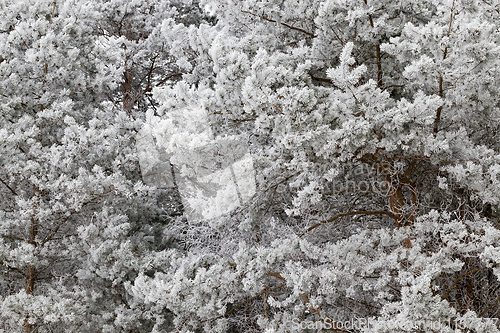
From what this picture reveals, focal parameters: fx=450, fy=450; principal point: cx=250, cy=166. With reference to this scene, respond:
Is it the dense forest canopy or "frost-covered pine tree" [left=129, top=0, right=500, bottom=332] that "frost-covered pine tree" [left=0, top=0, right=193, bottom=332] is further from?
"frost-covered pine tree" [left=129, top=0, right=500, bottom=332]

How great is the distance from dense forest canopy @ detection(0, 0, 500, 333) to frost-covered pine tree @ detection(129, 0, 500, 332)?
1.1 inches

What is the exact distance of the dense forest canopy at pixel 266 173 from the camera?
4375 millimetres

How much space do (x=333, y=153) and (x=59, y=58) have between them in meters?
4.48

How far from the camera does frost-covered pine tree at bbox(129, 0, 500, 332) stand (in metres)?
4.26

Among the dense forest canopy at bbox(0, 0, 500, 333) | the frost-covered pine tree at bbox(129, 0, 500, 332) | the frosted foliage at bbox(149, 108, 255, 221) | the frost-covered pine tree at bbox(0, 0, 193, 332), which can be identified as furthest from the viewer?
the frost-covered pine tree at bbox(0, 0, 193, 332)

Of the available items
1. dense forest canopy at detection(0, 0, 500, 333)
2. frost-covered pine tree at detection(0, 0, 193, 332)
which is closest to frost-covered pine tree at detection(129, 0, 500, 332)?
dense forest canopy at detection(0, 0, 500, 333)

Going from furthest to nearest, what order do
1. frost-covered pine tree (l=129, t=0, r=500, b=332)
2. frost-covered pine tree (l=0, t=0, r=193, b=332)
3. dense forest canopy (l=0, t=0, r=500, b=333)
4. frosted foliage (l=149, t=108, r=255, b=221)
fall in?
frost-covered pine tree (l=0, t=0, r=193, b=332) < frosted foliage (l=149, t=108, r=255, b=221) < dense forest canopy (l=0, t=0, r=500, b=333) < frost-covered pine tree (l=129, t=0, r=500, b=332)

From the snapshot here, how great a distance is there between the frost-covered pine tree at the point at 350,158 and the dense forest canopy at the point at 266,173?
0.03m

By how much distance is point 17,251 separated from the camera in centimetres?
551

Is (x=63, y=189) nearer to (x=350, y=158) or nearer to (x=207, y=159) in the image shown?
(x=207, y=159)

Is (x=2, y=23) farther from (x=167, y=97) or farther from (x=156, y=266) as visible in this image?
(x=156, y=266)

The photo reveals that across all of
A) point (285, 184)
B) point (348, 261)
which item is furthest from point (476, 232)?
point (285, 184)

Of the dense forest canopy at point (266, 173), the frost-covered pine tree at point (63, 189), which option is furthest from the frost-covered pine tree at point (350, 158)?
the frost-covered pine tree at point (63, 189)

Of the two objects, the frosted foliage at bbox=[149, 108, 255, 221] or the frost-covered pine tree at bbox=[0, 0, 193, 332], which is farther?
the frost-covered pine tree at bbox=[0, 0, 193, 332]
